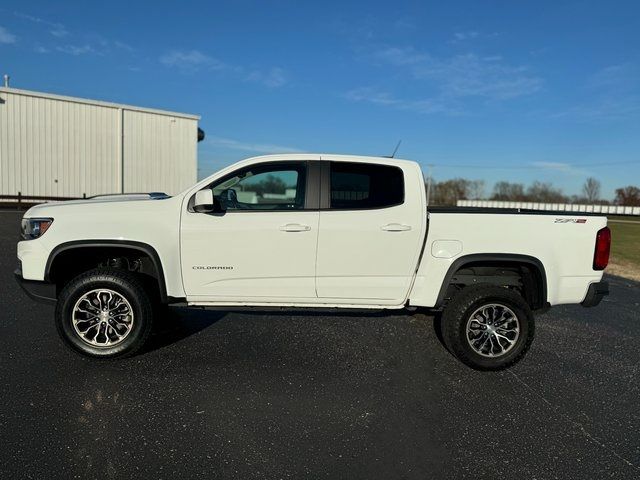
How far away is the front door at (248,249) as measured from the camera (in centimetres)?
441

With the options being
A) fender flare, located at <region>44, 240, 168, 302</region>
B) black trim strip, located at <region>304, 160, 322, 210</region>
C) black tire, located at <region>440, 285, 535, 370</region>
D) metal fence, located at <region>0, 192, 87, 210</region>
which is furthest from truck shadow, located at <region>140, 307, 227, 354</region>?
metal fence, located at <region>0, 192, 87, 210</region>

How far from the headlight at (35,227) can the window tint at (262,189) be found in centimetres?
157

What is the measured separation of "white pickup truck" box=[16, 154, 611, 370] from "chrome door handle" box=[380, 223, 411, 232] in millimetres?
19

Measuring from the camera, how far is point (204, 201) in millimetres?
4219

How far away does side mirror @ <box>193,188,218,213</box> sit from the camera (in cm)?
421

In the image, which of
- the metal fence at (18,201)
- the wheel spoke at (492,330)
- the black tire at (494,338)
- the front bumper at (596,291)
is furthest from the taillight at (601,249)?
the metal fence at (18,201)

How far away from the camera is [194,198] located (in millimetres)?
4406

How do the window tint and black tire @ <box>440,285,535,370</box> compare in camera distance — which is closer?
black tire @ <box>440,285,535,370</box>

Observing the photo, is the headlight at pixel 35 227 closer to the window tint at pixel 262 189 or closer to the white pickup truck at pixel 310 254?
the white pickup truck at pixel 310 254

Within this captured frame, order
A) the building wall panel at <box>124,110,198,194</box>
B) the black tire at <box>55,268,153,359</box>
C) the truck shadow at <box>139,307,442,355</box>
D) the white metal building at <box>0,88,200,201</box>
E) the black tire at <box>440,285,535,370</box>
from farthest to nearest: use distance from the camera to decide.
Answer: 1. the building wall panel at <box>124,110,198,194</box>
2. the white metal building at <box>0,88,200,201</box>
3. the truck shadow at <box>139,307,442,355</box>
4. the black tire at <box>440,285,535,370</box>
5. the black tire at <box>55,268,153,359</box>

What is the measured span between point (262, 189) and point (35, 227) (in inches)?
84.7

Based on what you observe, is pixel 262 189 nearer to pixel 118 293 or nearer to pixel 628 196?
pixel 118 293

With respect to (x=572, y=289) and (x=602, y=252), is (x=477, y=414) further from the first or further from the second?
(x=602, y=252)

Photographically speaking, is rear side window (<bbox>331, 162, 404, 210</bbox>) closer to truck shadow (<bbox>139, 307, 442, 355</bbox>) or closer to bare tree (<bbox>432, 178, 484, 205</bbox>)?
truck shadow (<bbox>139, 307, 442, 355</bbox>)
